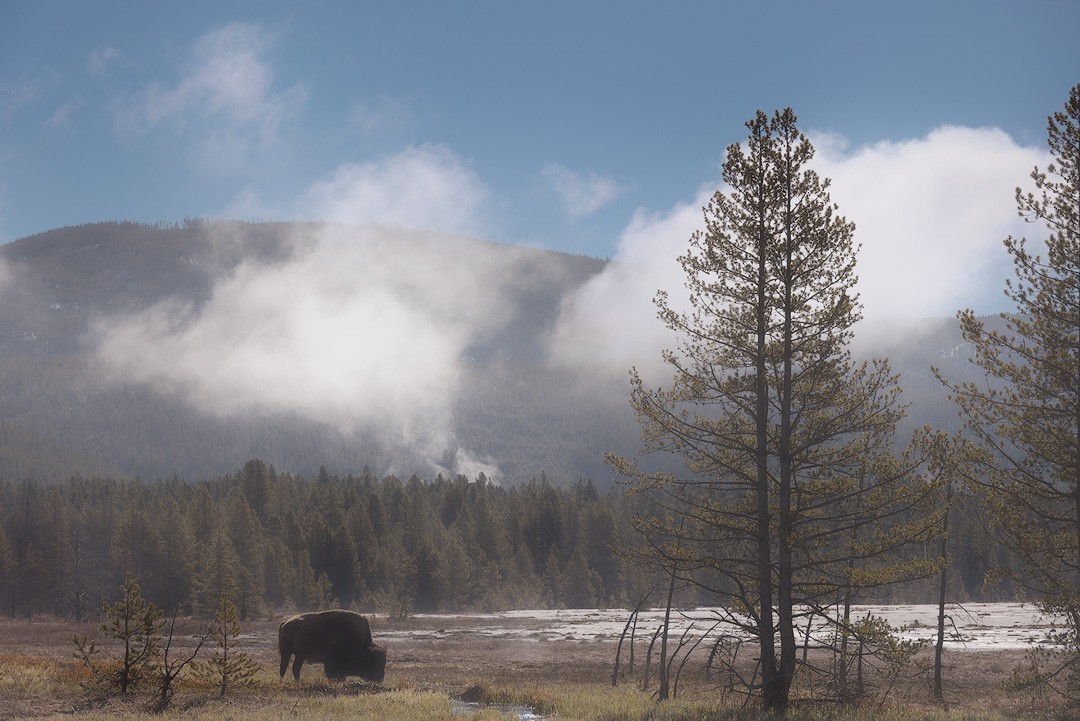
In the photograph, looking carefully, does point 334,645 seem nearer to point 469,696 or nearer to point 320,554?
point 469,696

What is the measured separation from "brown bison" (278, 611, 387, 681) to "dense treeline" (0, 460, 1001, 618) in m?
50.8

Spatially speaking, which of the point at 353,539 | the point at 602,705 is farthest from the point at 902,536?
the point at 353,539

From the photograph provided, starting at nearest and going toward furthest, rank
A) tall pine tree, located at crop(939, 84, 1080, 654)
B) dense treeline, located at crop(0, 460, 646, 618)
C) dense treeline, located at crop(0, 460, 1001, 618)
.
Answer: tall pine tree, located at crop(939, 84, 1080, 654) < dense treeline, located at crop(0, 460, 646, 618) < dense treeline, located at crop(0, 460, 1001, 618)

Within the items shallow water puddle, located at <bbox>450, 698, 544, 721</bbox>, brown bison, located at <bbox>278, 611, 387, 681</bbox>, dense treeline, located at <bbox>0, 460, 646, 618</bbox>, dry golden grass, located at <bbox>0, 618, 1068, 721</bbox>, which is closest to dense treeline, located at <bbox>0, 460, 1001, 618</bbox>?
dense treeline, located at <bbox>0, 460, 646, 618</bbox>

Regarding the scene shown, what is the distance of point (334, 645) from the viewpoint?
98.7ft

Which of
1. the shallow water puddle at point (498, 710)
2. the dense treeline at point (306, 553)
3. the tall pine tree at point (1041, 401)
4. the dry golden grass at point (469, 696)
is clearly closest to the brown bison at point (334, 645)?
the dry golden grass at point (469, 696)

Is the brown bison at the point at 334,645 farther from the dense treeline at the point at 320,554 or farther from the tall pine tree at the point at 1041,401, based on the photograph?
the dense treeline at the point at 320,554

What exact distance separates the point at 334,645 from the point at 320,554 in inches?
3106

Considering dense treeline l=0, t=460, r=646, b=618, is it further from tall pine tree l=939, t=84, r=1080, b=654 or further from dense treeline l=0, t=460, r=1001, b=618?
tall pine tree l=939, t=84, r=1080, b=654

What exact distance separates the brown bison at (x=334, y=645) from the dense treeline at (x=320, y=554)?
5081cm

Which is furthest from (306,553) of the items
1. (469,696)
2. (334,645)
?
(469,696)

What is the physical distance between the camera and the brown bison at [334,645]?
30000 millimetres

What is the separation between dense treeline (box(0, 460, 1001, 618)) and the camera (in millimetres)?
88438

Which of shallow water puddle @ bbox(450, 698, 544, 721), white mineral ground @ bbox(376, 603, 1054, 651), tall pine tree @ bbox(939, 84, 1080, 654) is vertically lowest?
white mineral ground @ bbox(376, 603, 1054, 651)
